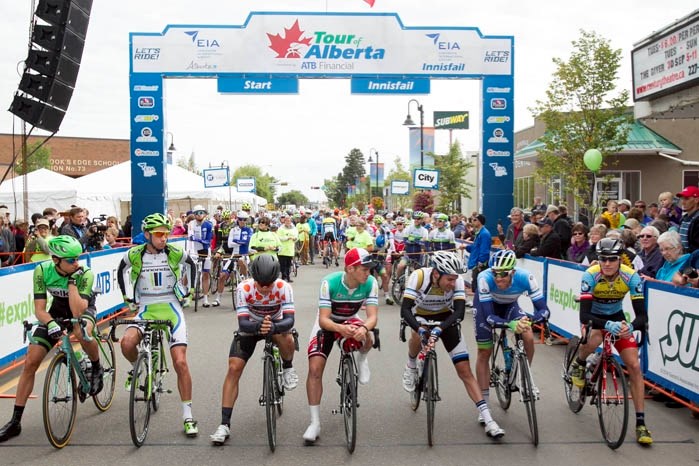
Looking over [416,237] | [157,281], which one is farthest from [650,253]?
[416,237]

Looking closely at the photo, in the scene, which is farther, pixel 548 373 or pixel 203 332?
pixel 203 332

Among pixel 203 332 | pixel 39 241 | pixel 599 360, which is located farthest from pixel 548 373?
pixel 39 241

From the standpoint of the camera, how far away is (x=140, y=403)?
21.1ft

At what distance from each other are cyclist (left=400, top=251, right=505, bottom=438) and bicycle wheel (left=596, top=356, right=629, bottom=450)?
896mm

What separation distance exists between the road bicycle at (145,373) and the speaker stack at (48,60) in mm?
7679

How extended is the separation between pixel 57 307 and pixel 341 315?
2656mm

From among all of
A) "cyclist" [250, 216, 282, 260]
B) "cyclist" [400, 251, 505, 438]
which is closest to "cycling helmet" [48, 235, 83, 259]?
"cyclist" [400, 251, 505, 438]

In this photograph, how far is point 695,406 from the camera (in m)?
6.98

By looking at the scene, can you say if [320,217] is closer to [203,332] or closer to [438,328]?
[203,332]

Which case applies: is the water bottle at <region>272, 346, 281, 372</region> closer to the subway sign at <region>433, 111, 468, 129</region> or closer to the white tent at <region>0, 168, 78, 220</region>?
the white tent at <region>0, 168, 78, 220</region>

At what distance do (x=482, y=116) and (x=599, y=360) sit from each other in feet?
47.1

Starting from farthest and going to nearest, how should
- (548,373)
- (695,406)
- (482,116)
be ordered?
(482,116) → (548,373) → (695,406)

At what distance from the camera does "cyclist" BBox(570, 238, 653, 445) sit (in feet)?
20.7

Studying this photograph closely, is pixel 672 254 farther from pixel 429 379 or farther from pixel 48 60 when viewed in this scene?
pixel 48 60
